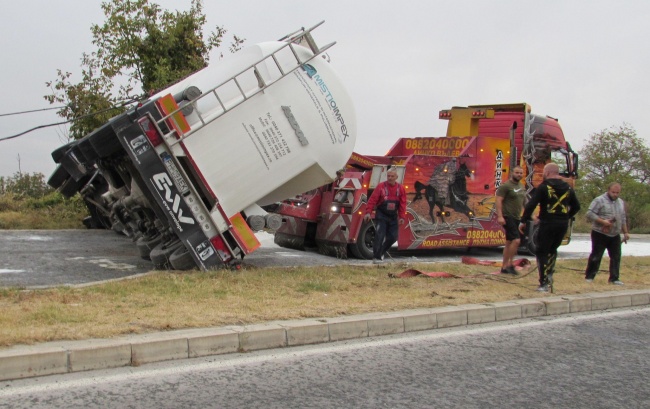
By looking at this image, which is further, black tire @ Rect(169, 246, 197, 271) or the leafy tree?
the leafy tree

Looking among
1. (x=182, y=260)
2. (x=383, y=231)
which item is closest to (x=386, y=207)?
(x=383, y=231)

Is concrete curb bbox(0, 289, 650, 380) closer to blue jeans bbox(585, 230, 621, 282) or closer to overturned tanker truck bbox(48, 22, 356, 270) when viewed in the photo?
blue jeans bbox(585, 230, 621, 282)

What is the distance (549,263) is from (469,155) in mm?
4459

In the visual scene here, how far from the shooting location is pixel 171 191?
869cm

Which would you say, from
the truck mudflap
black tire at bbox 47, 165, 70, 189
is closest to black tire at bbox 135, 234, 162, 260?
the truck mudflap

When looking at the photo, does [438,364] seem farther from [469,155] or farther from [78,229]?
[78,229]

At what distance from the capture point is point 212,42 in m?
18.7

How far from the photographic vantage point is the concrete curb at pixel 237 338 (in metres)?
4.58

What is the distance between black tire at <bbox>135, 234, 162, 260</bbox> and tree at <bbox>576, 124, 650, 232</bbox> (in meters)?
34.9

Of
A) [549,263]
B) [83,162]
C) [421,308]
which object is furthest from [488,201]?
[83,162]

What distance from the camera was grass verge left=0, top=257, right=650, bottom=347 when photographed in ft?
18.0

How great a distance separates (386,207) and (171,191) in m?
3.69

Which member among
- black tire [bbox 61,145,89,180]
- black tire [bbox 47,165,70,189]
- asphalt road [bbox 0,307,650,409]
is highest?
black tire [bbox 61,145,89,180]

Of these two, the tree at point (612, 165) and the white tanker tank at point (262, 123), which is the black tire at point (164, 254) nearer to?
the white tanker tank at point (262, 123)
